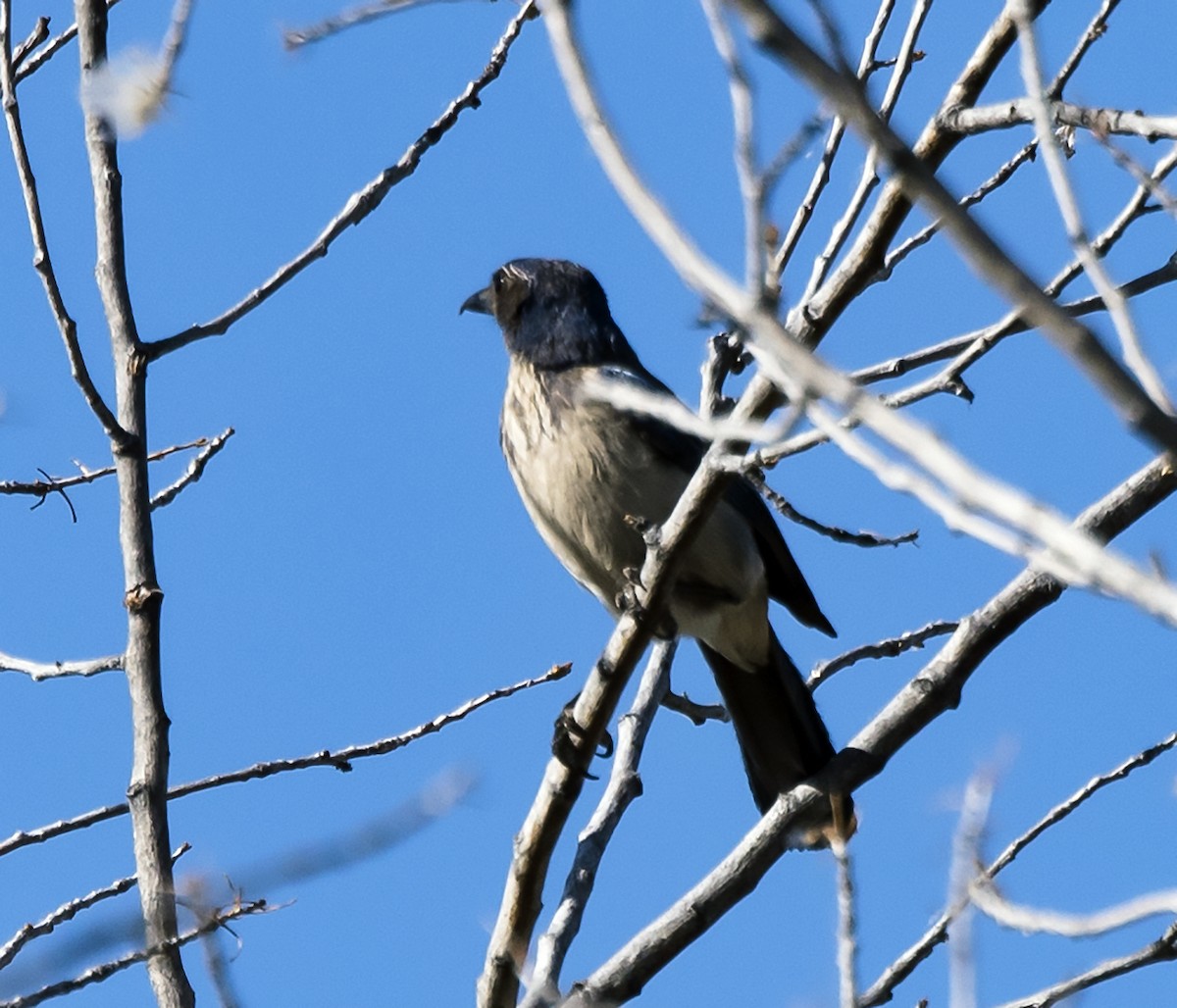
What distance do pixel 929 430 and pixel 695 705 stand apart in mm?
3993

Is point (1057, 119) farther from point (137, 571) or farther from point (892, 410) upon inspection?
point (137, 571)

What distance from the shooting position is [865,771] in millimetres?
3971

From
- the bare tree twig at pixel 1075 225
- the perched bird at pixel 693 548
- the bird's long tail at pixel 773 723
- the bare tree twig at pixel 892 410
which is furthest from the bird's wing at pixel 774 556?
the bare tree twig at pixel 892 410

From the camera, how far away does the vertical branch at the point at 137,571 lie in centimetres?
307

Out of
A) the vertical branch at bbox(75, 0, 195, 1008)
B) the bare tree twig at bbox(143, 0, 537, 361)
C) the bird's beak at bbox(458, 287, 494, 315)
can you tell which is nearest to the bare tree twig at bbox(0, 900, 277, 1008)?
the vertical branch at bbox(75, 0, 195, 1008)

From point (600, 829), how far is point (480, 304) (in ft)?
9.73

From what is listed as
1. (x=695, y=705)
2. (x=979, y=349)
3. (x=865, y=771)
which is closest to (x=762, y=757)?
(x=695, y=705)

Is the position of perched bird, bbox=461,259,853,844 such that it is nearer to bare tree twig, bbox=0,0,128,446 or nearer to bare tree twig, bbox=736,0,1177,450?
bare tree twig, bbox=0,0,128,446

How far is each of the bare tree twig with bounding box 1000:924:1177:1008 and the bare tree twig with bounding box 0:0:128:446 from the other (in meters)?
2.01

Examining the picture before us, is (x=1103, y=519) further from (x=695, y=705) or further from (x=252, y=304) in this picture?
(x=695, y=705)

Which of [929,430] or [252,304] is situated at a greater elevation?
[252,304]

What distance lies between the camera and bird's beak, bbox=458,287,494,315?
6.64 meters

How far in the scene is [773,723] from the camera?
221 inches

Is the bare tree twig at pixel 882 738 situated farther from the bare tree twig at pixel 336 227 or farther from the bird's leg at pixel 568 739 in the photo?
the bare tree twig at pixel 336 227
